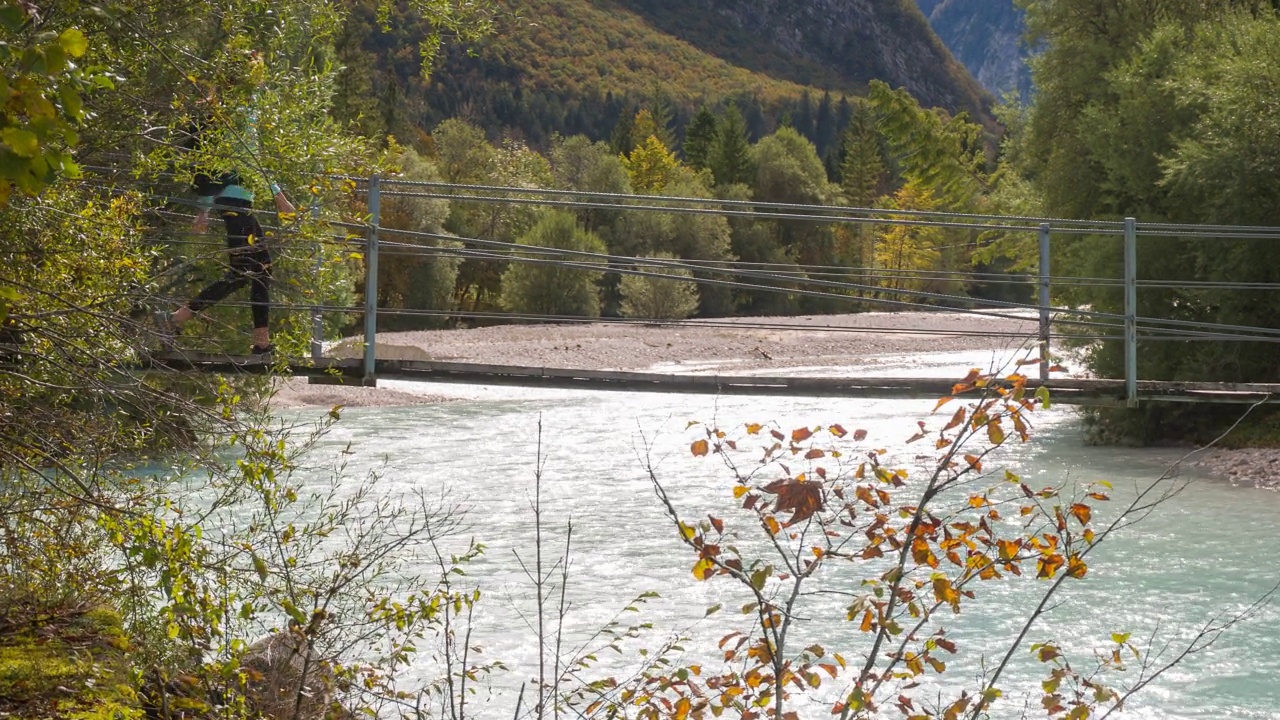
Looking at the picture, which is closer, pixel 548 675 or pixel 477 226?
pixel 548 675

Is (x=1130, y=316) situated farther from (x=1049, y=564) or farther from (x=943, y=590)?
(x=943, y=590)

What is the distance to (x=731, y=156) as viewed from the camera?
192 feet

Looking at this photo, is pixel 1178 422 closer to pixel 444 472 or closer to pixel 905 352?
pixel 444 472

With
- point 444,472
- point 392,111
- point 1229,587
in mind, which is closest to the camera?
point 1229,587

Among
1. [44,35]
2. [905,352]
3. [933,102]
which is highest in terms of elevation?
[933,102]

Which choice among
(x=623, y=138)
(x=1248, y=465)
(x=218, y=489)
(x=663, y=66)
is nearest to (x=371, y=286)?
(x=218, y=489)

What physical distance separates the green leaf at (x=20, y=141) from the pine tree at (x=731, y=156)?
188 feet

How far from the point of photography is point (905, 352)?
33.4 metres

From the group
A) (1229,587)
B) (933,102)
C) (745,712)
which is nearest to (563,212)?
(1229,587)

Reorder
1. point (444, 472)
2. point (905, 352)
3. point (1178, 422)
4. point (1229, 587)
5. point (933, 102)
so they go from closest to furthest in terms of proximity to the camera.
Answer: point (1229, 587)
point (444, 472)
point (1178, 422)
point (905, 352)
point (933, 102)

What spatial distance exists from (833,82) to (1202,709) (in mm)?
161524

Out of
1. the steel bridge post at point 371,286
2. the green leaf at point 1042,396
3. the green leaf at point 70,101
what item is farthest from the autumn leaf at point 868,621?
the steel bridge post at point 371,286

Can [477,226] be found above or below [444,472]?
above

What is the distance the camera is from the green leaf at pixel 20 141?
1.45 metres
